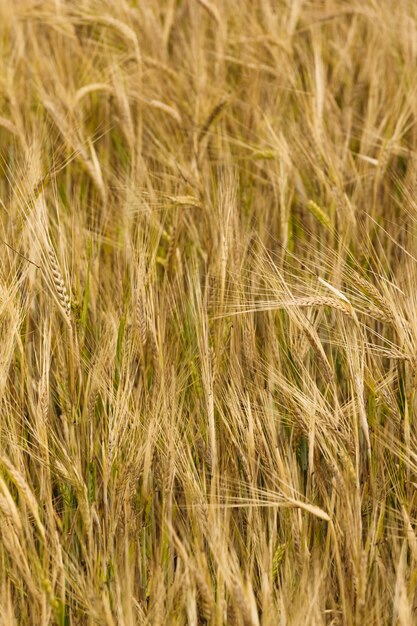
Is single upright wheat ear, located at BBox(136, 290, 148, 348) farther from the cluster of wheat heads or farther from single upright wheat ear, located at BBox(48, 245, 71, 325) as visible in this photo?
single upright wheat ear, located at BBox(48, 245, 71, 325)

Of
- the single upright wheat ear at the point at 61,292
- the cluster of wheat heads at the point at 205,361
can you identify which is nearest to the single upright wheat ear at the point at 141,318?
the cluster of wheat heads at the point at 205,361

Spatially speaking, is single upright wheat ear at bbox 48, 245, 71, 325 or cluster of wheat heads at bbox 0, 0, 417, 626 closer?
cluster of wheat heads at bbox 0, 0, 417, 626

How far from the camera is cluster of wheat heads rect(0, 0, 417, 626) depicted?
4.24 ft

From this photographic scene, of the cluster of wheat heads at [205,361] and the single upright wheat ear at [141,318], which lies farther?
the single upright wheat ear at [141,318]

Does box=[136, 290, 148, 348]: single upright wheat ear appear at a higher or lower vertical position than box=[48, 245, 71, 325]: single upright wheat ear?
lower

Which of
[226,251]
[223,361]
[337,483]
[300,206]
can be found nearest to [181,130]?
[300,206]

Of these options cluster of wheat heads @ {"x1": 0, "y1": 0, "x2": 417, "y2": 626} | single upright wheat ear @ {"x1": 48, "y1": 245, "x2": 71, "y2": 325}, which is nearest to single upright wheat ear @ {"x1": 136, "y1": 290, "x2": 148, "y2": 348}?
cluster of wheat heads @ {"x1": 0, "y1": 0, "x2": 417, "y2": 626}

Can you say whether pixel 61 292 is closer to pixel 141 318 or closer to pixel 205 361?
pixel 141 318

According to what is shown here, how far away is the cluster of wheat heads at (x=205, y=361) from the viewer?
1.29 metres

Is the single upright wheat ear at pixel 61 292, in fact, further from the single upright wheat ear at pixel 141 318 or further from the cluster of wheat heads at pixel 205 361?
the single upright wheat ear at pixel 141 318

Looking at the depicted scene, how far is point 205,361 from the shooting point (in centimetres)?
143

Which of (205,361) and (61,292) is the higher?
(61,292)

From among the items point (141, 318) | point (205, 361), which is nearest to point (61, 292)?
point (141, 318)

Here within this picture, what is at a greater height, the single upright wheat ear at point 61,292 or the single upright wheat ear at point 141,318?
the single upright wheat ear at point 61,292
